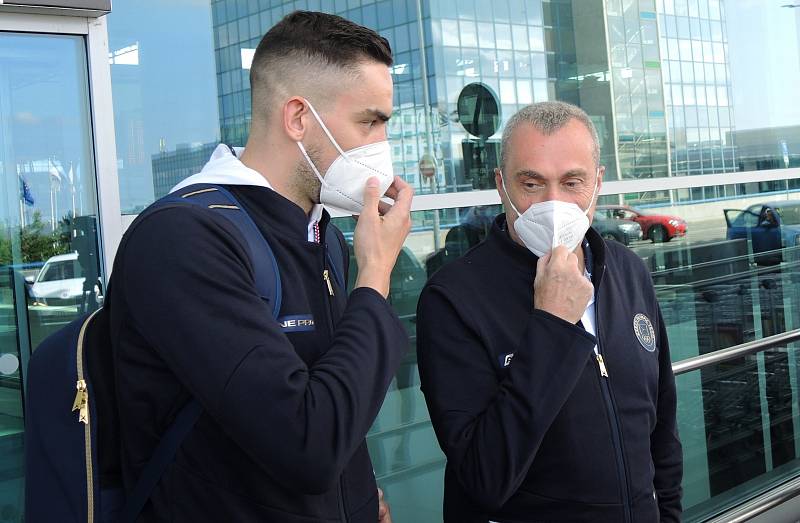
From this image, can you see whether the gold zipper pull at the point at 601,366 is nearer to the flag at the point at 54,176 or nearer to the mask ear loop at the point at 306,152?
the mask ear loop at the point at 306,152

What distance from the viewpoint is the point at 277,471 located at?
148 centimetres

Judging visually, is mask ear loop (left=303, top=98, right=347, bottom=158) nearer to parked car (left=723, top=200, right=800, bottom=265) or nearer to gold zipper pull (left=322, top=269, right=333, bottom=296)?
gold zipper pull (left=322, top=269, right=333, bottom=296)

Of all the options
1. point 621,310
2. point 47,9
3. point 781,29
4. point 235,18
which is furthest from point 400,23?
point 781,29

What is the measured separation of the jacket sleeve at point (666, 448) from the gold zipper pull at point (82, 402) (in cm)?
160

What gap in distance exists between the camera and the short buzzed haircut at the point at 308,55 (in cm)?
181

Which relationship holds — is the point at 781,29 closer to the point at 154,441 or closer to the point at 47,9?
the point at 47,9

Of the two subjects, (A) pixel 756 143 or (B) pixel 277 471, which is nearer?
(B) pixel 277 471

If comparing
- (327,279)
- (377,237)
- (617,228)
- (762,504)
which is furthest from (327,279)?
(762,504)

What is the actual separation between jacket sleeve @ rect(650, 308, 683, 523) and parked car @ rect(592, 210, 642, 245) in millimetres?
2160

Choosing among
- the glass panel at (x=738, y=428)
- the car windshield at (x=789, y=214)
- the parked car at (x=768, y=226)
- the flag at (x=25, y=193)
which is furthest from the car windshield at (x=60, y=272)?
the car windshield at (x=789, y=214)

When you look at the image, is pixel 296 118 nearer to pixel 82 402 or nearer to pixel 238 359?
pixel 238 359

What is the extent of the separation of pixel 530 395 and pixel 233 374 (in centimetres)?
80

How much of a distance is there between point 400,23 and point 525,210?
187 cm

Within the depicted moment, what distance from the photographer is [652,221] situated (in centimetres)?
505
